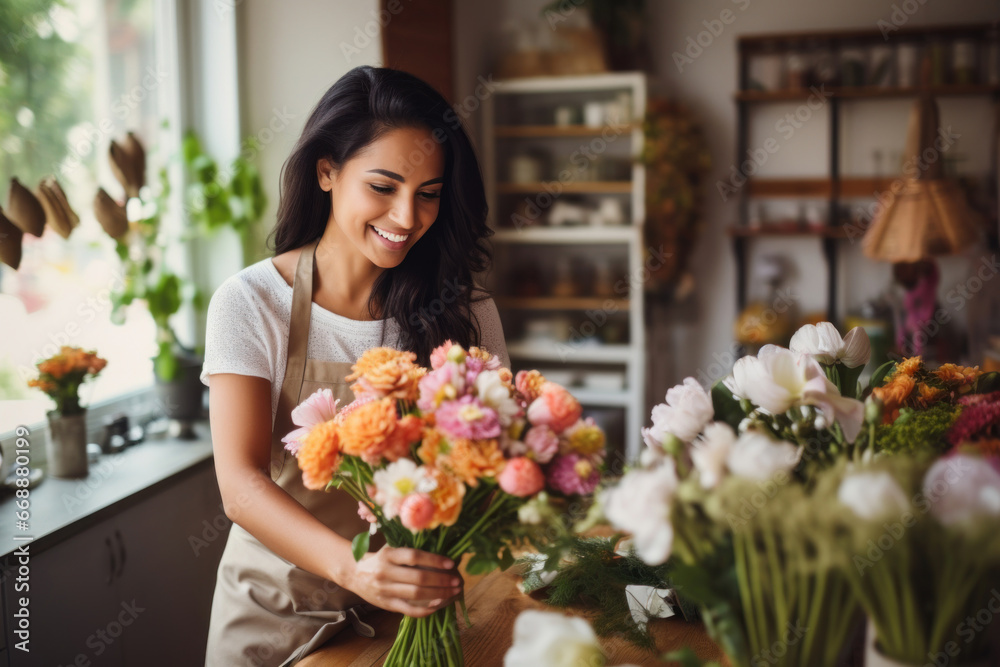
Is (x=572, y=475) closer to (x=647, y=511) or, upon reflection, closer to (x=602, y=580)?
(x=647, y=511)

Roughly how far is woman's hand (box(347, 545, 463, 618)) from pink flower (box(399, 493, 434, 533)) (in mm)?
120

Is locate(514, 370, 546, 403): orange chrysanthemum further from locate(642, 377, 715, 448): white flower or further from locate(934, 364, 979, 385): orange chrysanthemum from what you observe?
locate(934, 364, 979, 385): orange chrysanthemum

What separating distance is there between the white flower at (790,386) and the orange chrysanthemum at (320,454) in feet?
1.44

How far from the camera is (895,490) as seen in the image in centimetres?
63

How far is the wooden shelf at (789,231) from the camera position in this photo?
3.90 m

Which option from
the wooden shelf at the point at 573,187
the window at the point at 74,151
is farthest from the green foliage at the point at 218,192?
the wooden shelf at the point at 573,187

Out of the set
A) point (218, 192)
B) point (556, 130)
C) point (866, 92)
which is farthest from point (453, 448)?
point (866, 92)

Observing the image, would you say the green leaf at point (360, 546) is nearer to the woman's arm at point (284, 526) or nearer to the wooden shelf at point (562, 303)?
the woman's arm at point (284, 526)

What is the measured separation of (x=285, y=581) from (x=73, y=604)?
0.81m

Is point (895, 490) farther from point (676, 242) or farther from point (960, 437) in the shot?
point (676, 242)

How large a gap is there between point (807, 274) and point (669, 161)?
97cm

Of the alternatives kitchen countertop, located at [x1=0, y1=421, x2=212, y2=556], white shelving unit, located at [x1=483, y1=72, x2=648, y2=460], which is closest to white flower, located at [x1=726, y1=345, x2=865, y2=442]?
kitchen countertop, located at [x1=0, y1=421, x2=212, y2=556]

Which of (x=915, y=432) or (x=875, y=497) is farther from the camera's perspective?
(x=915, y=432)

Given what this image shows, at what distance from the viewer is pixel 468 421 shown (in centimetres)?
81
